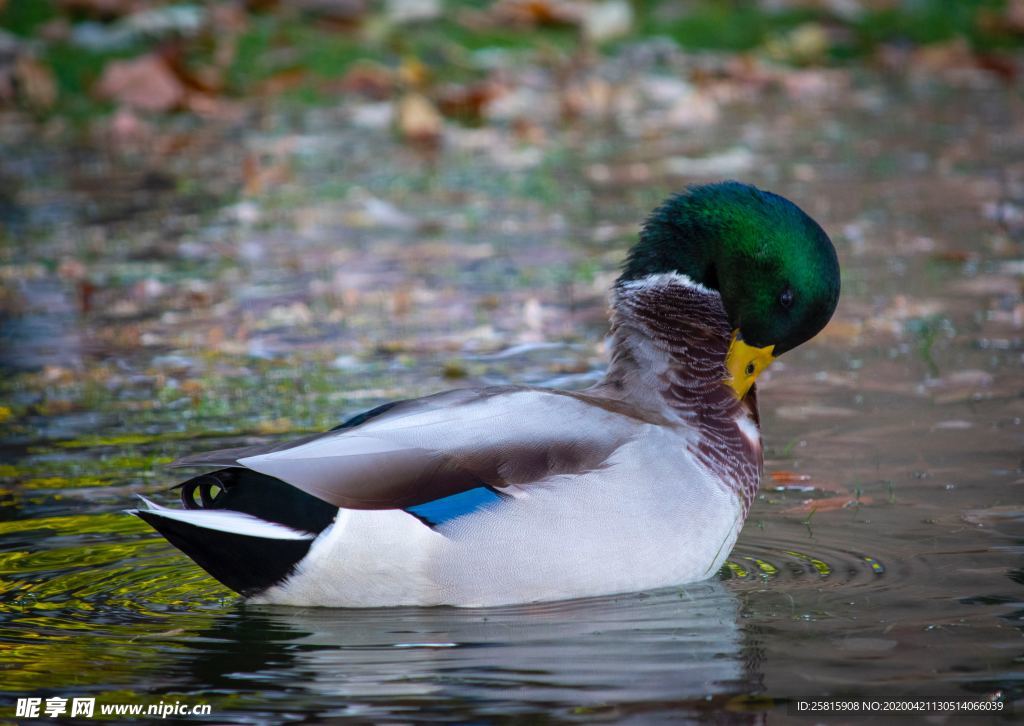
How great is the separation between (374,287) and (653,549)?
402 centimetres

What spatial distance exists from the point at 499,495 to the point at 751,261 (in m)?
0.96

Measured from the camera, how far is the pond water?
352 centimetres

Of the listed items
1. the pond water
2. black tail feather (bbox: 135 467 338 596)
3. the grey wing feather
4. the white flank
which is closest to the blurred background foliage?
the pond water

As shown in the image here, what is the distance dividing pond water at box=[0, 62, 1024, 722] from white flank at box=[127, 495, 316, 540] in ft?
0.78

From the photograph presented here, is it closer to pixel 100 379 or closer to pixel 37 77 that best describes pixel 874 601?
pixel 100 379

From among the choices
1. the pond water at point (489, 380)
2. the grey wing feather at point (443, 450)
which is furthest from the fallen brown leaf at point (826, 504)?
the grey wing feather at point (443, 450)

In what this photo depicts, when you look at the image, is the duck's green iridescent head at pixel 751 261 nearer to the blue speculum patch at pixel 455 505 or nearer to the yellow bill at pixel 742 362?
the yellow bill at pixel 742 362

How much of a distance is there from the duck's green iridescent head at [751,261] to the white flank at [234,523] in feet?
3.99

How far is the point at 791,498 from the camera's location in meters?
4.77

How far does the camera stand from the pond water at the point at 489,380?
11.5ft

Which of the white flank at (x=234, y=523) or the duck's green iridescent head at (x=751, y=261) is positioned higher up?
the duck's green iridescent head at (x=751, y=261)

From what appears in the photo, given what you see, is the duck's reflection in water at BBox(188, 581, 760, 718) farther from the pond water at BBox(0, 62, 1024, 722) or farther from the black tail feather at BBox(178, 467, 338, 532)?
the black tail feather at BBox(178, 467, 338, 532)

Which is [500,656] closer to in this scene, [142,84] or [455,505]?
[455,505]

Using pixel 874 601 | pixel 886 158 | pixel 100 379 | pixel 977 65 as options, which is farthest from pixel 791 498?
pixel 977 65
